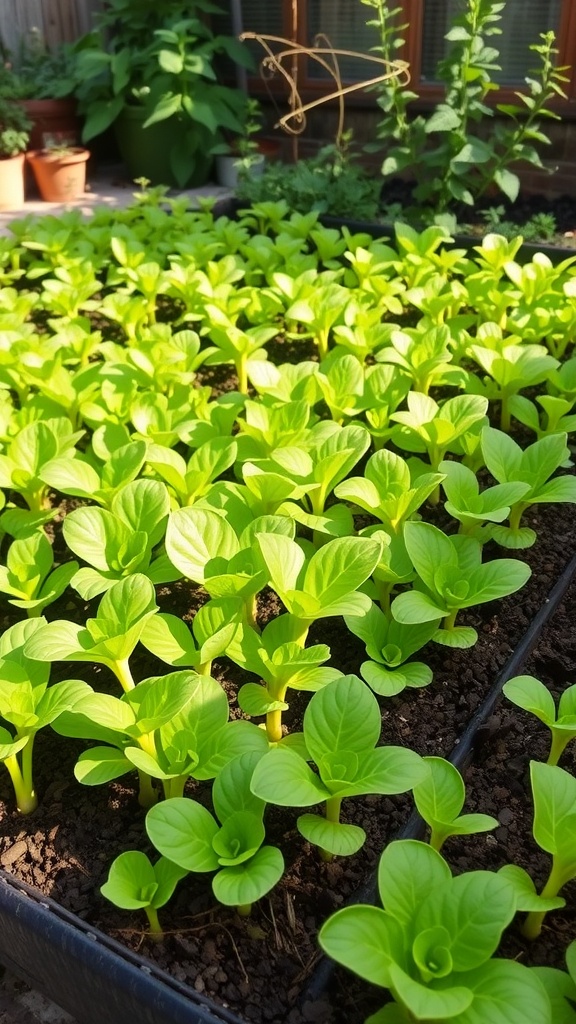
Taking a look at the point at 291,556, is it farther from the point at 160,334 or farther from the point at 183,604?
the point at 160,334

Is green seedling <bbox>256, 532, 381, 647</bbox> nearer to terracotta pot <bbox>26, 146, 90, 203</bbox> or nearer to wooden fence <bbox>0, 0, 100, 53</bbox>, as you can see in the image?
terracotta pot <bbox>26, 146, 90, 203</bbox>

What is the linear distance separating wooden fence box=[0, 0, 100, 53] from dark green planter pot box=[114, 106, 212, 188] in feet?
2.82

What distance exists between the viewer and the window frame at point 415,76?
4.04m

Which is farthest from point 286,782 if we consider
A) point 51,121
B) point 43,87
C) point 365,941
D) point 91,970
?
point 43,87

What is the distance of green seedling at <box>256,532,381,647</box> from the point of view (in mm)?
1255

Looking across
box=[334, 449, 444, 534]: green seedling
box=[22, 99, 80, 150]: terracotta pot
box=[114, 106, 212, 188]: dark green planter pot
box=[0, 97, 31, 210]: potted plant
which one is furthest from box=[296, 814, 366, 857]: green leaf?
box=[22, 99, 80, 150]: terracotta pot

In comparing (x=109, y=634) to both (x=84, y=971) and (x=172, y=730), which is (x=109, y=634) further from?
(x=84, y=971)

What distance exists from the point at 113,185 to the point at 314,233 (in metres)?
2.62

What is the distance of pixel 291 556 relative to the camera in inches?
51.6

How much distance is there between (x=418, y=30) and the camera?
4367 millimetres

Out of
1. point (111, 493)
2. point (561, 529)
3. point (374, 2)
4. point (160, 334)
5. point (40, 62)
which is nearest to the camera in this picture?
point (111, 493)

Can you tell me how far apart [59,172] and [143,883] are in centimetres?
447

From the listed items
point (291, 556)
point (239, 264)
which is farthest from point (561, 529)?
point (239, 264)

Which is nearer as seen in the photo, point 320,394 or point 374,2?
point 320,394
